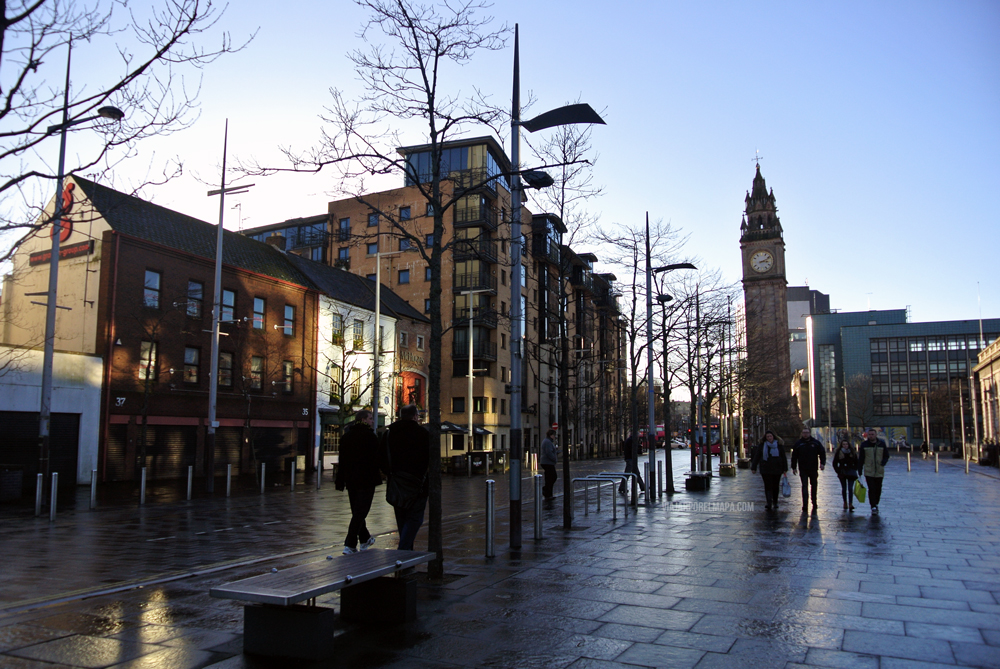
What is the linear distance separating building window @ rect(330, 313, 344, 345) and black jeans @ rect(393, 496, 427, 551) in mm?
30048

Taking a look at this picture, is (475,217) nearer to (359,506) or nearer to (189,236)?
(189,236)

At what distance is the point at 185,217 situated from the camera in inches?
1302

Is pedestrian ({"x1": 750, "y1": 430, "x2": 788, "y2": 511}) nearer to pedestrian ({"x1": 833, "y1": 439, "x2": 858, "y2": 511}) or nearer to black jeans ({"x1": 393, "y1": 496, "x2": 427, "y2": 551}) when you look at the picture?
pedestrian ({"x1": 833, "y1": 439, "x2": 858, "y2": 511})

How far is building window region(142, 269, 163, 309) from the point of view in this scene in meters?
28.2

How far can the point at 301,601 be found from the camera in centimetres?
497

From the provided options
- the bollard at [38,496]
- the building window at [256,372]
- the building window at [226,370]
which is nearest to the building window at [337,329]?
the building window at [256,372]

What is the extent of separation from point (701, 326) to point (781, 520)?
10.7 meters

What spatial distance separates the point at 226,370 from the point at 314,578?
94.2ft

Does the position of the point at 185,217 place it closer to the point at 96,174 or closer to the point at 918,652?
the point at 96,174

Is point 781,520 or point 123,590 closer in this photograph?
point 123,590

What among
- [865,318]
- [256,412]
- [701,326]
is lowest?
[256,412]

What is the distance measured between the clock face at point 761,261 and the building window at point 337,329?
76497 mm

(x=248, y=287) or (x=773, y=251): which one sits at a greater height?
(x=773, y=251)

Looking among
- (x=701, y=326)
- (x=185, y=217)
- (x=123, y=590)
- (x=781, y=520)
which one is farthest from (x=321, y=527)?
(x=185, y=217)
